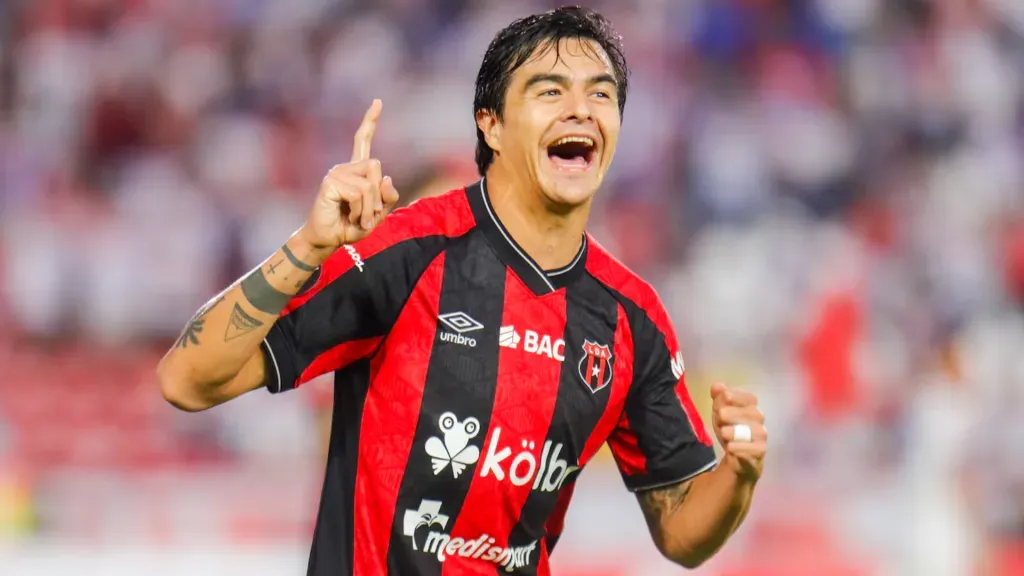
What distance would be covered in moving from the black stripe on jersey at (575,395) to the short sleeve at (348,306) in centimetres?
35

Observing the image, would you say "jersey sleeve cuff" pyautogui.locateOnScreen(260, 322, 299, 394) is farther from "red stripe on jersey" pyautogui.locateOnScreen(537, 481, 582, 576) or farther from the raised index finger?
"red stripe on jersey" pyautogui.locateOnScreen(537, 481, 582, 576)

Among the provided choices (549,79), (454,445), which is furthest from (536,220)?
(454,445)

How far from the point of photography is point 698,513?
3193 mm

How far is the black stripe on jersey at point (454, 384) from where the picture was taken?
292 cm

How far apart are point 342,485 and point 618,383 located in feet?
2.15

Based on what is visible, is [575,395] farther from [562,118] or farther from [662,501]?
[562,118]

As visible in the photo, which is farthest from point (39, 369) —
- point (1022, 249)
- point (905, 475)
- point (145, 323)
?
point (1022, 249)

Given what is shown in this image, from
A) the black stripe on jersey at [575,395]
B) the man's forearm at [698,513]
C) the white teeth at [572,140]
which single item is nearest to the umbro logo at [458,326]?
the black stripe on jersey at [575,395]

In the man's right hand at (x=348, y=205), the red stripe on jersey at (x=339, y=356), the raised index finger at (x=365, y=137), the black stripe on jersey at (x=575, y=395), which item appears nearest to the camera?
the man's right hand at (x=348, y=205)

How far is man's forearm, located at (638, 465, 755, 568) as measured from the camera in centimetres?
312

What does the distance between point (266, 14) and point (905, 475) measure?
17.8 feet

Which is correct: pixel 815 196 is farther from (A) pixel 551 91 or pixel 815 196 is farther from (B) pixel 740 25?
(A) pixel 551 91

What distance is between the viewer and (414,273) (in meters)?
2.98

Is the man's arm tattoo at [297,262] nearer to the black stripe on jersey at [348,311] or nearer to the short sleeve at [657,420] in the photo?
the black stripe on jersey at [348,311]
